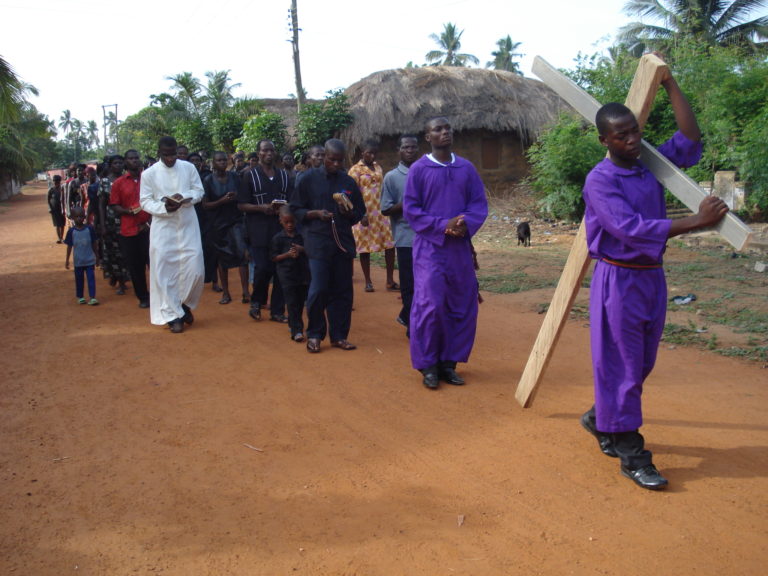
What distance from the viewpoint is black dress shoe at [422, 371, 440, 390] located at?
5277mm

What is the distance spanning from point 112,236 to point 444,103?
39.9 ft

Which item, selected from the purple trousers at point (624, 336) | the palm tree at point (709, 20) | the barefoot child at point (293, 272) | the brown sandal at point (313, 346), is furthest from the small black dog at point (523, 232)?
the palm tree at point (709, 20)

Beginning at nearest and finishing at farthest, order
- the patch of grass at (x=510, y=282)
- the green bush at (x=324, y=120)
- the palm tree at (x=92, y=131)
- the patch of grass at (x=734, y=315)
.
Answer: the patch of grass at (x=734, y=315) < the patch of grass at (x=510, y=282) < the green bush at (x=324, y=120) < the palm tree at (x=92, y=131)

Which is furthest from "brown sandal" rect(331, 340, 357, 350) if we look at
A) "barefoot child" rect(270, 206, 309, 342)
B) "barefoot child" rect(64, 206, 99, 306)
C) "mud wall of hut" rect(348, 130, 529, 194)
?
"mud wall of hut" rect(348, 130, 529, 194)

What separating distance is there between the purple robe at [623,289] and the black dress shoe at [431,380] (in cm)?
173

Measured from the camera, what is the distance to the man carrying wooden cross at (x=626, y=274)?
3.46m

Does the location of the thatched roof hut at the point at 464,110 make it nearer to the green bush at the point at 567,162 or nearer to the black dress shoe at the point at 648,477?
the green bush at the point at 567,162

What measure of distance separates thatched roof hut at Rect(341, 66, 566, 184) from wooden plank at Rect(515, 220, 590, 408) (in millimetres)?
→ 15302

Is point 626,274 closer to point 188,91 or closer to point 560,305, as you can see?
point 560,305

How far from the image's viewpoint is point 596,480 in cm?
365

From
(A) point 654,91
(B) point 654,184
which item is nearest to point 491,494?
(B) point 654,184

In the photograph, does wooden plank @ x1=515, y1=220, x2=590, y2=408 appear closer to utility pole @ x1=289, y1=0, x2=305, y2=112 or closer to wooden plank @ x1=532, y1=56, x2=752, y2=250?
wooden plank @ x1=532, y1=56, x2=752, y2=250

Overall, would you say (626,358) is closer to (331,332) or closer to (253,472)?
(253,472)

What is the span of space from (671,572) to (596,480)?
839 millimetres
